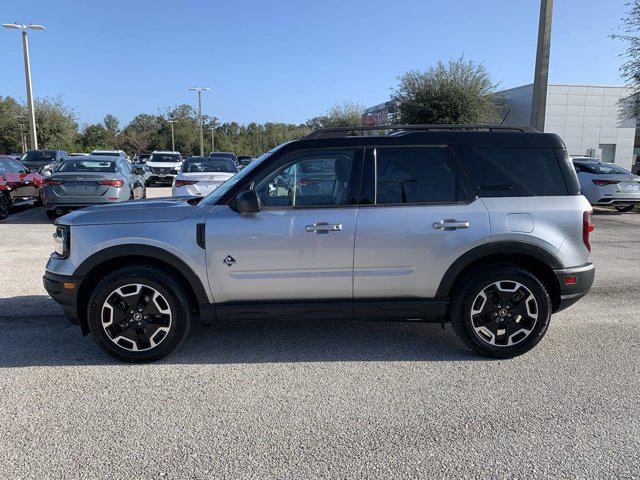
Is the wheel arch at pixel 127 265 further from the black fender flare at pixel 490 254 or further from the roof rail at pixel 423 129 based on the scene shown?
the black fender flare at pixel 490 254

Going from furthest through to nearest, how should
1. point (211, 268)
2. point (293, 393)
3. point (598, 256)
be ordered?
point (598, 256) < point (211, 268) < point (293, 393)

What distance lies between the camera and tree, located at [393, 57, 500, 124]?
2752 cm

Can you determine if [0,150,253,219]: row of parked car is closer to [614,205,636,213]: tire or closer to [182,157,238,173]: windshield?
[182,157,238,173]: windshield

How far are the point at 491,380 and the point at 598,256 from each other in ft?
20.1

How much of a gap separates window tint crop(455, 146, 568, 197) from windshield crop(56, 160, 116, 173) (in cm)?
965

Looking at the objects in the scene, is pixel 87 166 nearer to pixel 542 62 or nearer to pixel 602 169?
pixel 542 62

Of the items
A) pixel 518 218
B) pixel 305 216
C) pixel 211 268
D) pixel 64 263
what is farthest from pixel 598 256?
pixel 64 263

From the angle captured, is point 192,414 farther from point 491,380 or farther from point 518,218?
point 518,218

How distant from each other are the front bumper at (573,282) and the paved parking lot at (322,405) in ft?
1.68

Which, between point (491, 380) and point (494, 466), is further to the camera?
point (491, 380)

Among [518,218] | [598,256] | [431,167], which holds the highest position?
[431,167]

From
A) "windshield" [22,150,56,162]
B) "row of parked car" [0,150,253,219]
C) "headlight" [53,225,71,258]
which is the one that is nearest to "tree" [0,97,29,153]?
"windshield" [22,150,56,162]

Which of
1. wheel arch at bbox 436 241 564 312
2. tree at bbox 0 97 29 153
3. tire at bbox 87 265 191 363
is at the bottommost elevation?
tire at bbox 87 265 191 363

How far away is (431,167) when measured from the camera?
4215 mm
